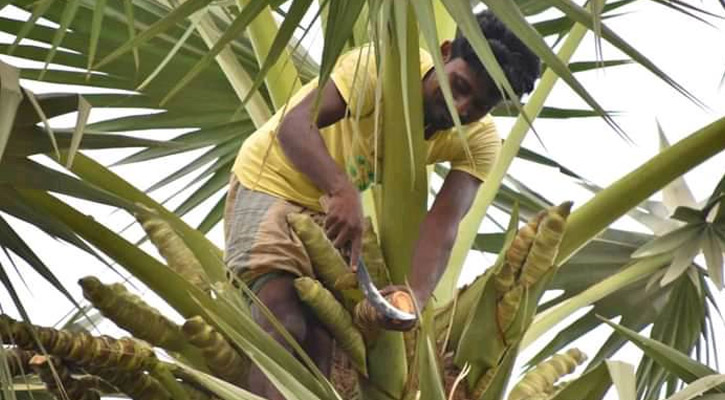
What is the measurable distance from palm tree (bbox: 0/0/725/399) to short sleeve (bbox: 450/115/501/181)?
0.12 meters

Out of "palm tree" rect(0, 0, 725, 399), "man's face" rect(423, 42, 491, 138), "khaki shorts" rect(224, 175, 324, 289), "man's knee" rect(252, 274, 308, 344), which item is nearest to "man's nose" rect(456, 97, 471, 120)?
"man's face" rect(423, 42, 491, 138)

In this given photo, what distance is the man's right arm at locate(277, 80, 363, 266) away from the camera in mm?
2922

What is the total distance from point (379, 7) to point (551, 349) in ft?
7.59

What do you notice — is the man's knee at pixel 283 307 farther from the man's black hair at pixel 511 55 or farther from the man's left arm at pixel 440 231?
the man's black hair at pixel 511 55

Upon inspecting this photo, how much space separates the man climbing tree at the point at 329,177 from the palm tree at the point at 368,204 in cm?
7

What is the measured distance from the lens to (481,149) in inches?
133

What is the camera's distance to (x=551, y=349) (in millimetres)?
4258

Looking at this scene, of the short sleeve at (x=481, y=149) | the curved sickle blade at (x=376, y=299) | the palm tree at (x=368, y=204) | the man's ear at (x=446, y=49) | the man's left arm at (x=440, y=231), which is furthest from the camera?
the short sleeve at (x=481, y=149)

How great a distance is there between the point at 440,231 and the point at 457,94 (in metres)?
0.32

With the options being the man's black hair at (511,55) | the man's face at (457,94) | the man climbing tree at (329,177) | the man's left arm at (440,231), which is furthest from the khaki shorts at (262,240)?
the man's black hair at (511,55)

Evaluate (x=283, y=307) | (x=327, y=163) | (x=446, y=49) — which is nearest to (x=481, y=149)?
(x=446, y=49)

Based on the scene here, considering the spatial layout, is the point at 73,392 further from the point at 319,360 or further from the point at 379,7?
the point at 379,7

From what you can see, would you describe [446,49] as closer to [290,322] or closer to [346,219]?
[346,219]

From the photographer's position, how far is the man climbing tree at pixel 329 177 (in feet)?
9.82
